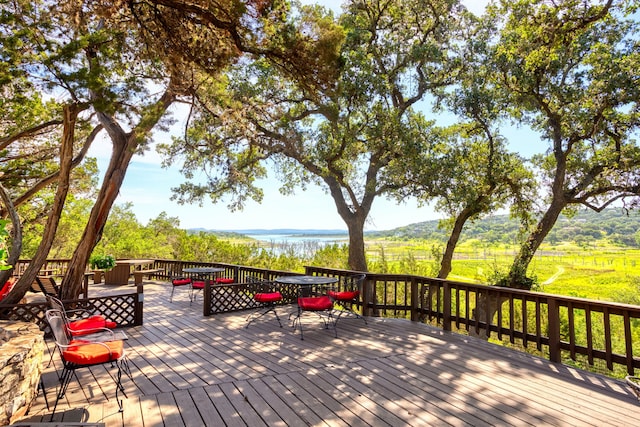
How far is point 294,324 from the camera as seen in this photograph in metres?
5.54

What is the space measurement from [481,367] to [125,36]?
7088 millimetres

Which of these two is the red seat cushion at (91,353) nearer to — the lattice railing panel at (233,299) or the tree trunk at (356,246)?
the lattice railing panel at (233,299)

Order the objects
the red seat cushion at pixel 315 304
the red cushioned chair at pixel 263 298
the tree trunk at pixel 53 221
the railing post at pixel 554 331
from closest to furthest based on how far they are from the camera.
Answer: the railing post at pixel 554 331 < the red seat cushion at pixel 315 304 < the tree trunk at pixel 53 221 < the red cushioned chair at pixel 263 298

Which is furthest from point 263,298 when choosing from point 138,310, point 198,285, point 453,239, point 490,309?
point 453,239

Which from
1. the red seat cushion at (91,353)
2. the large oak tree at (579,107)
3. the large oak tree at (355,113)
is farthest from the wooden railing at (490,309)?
the large oak tree at (579,107)

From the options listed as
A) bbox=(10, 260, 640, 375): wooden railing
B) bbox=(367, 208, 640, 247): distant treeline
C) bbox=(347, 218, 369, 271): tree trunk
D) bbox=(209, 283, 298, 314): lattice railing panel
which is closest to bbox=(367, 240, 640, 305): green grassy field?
bbox=(367, 208, 640, 247): distant treeline

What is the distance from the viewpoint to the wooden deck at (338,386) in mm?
2572

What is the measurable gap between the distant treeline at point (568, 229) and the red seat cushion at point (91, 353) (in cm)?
1144

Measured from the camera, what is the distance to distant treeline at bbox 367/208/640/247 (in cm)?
1195

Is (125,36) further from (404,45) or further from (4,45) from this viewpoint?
(404,45)

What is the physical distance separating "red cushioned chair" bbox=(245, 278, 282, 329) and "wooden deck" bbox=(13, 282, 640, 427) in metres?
0.98

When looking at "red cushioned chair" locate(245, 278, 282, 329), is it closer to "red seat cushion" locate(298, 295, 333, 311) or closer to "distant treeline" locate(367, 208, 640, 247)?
"red seat cushion" locate(298, 295, 333, 311)

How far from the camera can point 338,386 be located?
3117 mm

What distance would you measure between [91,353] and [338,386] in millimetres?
2179
